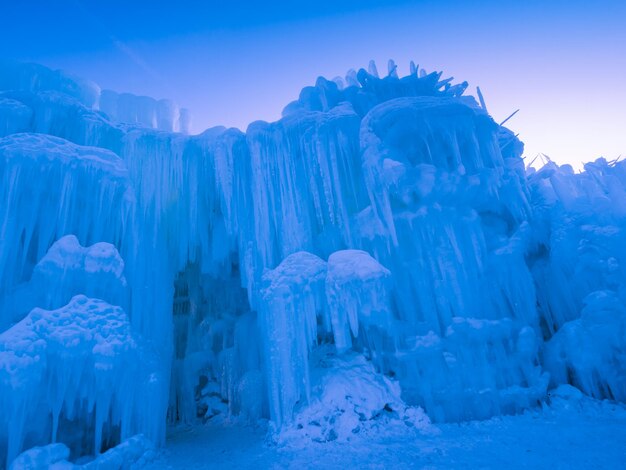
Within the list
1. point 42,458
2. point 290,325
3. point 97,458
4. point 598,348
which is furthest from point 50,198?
point 598,348

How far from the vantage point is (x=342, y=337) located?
8367mm

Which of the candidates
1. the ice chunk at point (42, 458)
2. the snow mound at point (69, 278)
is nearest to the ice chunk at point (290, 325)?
the snow mound at point (69, 278)

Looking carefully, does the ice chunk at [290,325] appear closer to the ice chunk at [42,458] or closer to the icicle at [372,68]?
the ice chunk at [42,458]

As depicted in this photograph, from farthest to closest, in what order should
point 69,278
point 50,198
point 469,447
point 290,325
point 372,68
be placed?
point 372,68 < point 290,325 < point 50,198 < point 69,278 < point 469,447

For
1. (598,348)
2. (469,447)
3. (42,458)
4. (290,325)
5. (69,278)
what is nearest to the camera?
(42,458)

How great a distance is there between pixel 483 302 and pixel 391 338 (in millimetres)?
2964

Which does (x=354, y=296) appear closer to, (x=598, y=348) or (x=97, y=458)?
(x=97, y=458)

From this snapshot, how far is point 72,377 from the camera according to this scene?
6.11 m

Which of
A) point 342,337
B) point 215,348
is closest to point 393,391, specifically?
point 342,337

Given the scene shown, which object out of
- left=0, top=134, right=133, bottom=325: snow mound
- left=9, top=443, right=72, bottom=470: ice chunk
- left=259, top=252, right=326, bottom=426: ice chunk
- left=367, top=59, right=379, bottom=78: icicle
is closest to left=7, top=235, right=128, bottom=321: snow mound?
left=0, top=134, right=133, bottom=325: snow mound

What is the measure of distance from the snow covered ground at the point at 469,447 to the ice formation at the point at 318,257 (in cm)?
61

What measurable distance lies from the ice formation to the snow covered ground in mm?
606

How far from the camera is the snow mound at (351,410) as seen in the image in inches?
316

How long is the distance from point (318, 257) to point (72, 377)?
578 cm
